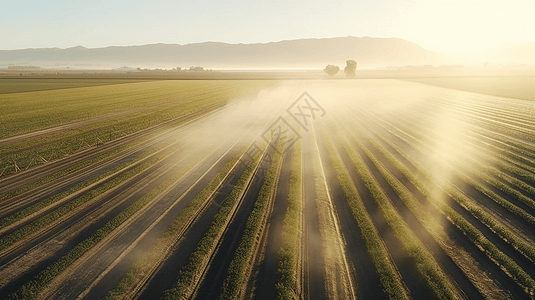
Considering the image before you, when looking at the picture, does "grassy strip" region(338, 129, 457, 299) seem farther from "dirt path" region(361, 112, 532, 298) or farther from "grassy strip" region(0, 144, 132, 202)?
"grassy strip" region(0, 144, 132, 202)

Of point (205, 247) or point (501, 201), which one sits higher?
point (501, 201)

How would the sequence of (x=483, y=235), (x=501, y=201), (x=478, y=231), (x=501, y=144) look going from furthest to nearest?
(x=501, y=144) → (x=501, y=201) → (x=478, y=231) → (x=483, y=235)

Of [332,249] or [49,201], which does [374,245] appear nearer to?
[332,249]

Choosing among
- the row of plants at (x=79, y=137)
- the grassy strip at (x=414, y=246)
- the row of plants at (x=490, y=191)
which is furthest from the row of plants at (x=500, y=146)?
the row of plants at (x=79, y=137)

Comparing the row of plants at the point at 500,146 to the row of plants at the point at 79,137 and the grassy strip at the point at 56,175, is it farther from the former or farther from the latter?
the row of plants at the point at 79,137

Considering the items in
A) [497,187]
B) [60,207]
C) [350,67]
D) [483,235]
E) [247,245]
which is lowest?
[60,207]

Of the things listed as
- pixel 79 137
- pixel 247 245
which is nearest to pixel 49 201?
pixel 247 245

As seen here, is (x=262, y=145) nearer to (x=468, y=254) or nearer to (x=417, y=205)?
(x=417, y=205)

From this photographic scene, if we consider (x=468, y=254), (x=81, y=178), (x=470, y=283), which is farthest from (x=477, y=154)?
(x=81, y=178)
